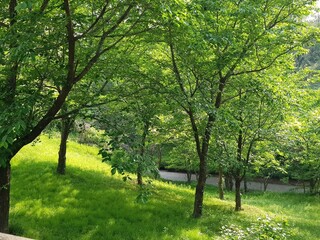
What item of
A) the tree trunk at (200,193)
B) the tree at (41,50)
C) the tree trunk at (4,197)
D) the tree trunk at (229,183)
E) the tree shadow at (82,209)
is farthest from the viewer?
the tree trunk at (229,183)

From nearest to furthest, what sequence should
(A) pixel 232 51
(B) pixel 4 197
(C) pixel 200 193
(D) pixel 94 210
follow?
(B) pixel 4 197, (A) pixel 232 51, (D) pixel 94 210, (C) pixel 200 193

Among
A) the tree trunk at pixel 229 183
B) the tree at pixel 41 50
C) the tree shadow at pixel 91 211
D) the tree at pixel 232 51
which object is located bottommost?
the tree trunk at pixel 229 183

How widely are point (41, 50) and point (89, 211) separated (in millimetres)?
5945

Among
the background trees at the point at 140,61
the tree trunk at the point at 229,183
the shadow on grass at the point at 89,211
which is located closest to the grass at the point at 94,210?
the shadow on grass at the point at 89,211

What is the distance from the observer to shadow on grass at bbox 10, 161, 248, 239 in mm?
9438

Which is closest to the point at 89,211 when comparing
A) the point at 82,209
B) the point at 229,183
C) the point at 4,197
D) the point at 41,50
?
the point at 82,209

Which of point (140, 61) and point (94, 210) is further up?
point (140, 61)

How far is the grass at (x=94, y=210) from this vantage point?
31.2 ft

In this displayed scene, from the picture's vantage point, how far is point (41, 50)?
6457 mm

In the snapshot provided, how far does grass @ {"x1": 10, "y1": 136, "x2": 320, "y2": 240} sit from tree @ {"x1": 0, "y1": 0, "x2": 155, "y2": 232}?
5.52 feet

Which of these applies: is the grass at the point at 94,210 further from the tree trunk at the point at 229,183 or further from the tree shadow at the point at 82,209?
the tree trunk at the point at 229,183

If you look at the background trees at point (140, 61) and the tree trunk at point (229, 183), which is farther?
the tree trunk at point (229, 183)

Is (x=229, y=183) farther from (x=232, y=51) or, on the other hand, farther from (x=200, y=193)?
(x=232, y=51)

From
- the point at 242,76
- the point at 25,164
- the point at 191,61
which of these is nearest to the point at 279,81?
the point at 242,76
